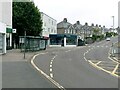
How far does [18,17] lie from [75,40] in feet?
110

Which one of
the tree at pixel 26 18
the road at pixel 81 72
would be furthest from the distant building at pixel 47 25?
the road at pixel 81 72

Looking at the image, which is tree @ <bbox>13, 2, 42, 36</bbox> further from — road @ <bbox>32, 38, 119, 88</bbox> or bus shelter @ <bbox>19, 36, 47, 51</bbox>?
road @ <bbox>32, 38, 119, 88</bbox>

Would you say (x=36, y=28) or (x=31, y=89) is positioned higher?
(x=36, y=28)

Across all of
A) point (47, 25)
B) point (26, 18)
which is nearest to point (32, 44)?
point (26, 18)

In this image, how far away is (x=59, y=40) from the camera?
3625 inches

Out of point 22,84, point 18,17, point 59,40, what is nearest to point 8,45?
point 18,17

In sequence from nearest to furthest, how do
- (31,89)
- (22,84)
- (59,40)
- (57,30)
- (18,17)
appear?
1. (31,89)
2. (22,84)
3. (18,17)
4. (59,40)
5. (57,30)

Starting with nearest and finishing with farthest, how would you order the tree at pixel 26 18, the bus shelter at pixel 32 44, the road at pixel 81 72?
the road at pixel 81 72 < the bus shelter at pixel 32 44 < the tree at pixel 26 18

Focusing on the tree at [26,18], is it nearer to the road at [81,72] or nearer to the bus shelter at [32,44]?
the bus shelter at [32,44]

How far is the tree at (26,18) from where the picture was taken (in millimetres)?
63625

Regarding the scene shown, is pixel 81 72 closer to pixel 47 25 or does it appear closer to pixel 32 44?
pixel 32 44

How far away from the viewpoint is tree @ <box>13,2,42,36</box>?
63625 millimetres

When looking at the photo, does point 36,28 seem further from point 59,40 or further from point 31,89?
point 31,89

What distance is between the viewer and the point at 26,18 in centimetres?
6375
